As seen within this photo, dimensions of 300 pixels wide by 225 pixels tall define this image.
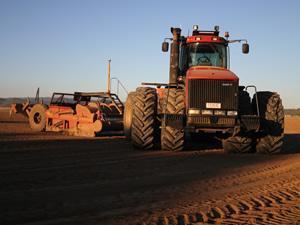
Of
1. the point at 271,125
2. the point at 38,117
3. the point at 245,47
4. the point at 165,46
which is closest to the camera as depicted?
the point at 271,125

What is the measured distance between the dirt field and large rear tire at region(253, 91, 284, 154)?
0.60 meters

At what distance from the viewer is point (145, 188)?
6645 millimetres

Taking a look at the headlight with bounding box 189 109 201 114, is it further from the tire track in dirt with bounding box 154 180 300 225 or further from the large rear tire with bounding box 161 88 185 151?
the tire track in dirt with bounding box 154 180 300 225

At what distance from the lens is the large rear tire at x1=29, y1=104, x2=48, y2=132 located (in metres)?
18.0

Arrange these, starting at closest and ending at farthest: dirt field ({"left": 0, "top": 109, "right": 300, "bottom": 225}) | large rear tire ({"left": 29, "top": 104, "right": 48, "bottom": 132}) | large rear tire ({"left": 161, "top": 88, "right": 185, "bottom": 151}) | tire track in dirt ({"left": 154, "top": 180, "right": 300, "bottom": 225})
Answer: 1. tire track in dirt ({"left": 154, "top": 180, "right": 300, "bottom": 225})
2. dirt field ({"left": 0, "top": 109, "right": 300, "bottom": 225})
3. large rear tire ({"left": 161, "top": 88, "right": 185, "bottom": 151})
4. large rear tire ({"left": 29, "top": 104, "right": 48, "bottom": 132})

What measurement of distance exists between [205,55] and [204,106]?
6.46 feet

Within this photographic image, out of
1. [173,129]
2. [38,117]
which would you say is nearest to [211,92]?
[173,129]

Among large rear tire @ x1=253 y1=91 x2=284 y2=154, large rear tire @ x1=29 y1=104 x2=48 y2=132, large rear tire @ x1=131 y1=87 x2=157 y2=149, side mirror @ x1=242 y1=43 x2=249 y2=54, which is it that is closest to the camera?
large rear tire @ x1=131 y1=87 x2=157 y2=149

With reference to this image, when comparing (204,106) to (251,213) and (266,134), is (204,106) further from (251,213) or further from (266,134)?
(251,213)

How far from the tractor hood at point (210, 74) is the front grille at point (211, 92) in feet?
0.31

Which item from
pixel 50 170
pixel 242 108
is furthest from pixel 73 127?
pixel 50 170

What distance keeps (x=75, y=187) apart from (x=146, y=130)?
5.03m

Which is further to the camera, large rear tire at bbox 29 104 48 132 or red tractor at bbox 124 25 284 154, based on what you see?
large rear tire at bbox 29 104 48 132

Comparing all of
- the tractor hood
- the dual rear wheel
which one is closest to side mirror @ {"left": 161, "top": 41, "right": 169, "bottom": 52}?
the tractor hood
